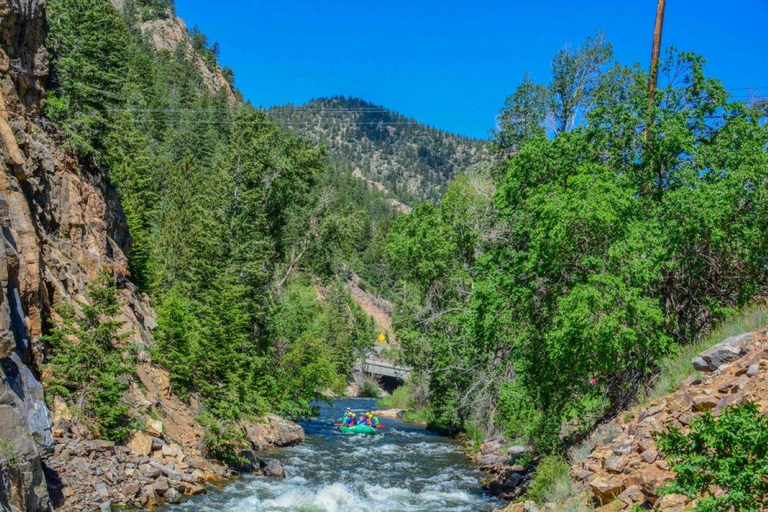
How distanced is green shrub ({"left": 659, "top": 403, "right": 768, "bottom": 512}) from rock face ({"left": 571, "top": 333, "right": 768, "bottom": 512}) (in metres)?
1.95

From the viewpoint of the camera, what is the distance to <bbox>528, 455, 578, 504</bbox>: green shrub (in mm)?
11789

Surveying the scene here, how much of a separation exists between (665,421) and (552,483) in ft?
13.5

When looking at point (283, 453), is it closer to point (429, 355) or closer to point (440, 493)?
point (440, 493)

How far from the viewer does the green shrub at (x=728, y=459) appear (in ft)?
17.2

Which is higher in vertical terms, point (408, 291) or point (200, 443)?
point (408, 291)

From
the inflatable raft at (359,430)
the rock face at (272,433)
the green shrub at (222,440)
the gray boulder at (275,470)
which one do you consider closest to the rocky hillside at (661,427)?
the gray boulder at (275,470)

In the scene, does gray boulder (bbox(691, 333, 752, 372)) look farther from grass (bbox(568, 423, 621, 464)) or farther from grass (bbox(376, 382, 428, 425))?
grass (bbox(376, 382, 428, 425))

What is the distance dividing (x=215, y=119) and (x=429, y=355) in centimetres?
5594

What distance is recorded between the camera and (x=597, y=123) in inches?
631

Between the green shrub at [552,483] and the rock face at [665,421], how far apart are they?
1.49 feet

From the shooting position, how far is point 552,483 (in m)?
13.2

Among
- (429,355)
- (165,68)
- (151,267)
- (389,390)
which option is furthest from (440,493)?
(165,68)

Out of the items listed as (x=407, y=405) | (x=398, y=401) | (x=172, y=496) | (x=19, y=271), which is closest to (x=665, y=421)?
(x=172, y=496)

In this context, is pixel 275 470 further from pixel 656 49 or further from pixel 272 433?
pixel 656 49
